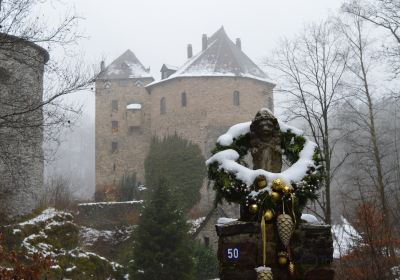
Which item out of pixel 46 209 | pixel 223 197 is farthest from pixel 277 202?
pixel 46 209

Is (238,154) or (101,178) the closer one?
(238,154)

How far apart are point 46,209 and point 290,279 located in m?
17.6

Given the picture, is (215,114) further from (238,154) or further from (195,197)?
(238,154)

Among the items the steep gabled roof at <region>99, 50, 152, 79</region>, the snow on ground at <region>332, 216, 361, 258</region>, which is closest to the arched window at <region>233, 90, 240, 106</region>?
the steep gabled roof at <region>99, 50, 152, 79</region>

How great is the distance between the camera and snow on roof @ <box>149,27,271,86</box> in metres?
38.1

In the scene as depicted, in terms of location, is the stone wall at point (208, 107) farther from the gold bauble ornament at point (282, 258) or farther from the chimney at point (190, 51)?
the gold bauble ornament at point (282, 258)

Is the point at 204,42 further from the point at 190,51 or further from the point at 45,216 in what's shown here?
the point at 45,216

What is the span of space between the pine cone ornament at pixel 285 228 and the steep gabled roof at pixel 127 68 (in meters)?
39.5

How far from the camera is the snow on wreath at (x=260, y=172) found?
5.39 meters

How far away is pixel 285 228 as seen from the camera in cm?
505

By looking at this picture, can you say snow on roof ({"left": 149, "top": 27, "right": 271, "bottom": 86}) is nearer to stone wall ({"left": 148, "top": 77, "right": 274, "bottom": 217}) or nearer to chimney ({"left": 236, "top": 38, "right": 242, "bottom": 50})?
stone wall ({"left": 148, "top": 77, "right": 274, "bottom": 217})

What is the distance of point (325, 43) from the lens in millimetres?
17781

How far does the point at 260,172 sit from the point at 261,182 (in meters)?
0.13

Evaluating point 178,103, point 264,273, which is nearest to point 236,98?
point 178,103
